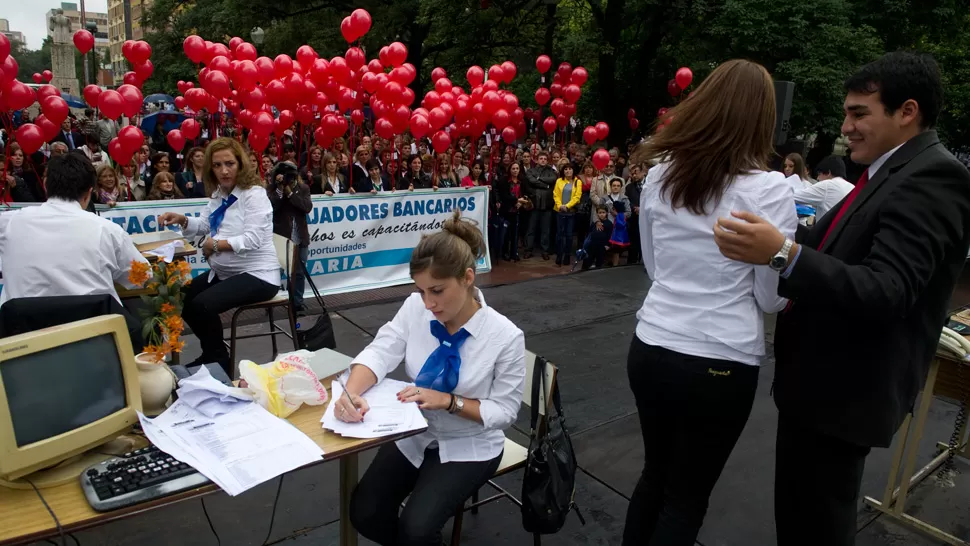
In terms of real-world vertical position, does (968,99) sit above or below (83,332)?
above

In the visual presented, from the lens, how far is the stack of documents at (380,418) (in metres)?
2.01

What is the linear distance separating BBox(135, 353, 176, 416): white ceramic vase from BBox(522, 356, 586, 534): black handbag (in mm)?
1246

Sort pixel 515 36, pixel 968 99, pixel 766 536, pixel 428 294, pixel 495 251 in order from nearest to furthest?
pixel 428 294
pixel 766 536
pixel 495 251
pixel 968 99
pixel 515 36

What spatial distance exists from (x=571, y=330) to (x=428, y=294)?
3973mm

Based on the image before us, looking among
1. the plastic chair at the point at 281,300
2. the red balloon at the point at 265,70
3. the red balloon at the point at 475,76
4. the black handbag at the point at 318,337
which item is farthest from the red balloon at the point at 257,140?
the red balloon at the point at 475,76

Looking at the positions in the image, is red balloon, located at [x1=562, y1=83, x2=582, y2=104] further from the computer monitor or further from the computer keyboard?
the computer keyboard

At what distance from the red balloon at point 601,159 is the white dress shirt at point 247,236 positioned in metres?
6.32

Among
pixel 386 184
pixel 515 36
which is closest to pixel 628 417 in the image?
pixel 386 184

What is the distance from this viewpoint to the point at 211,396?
6.91ft

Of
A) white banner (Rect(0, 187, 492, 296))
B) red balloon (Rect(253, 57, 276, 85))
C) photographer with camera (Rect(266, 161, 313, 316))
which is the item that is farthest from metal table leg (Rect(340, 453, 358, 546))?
red balloon (Rect(253, 57, 276, 85))

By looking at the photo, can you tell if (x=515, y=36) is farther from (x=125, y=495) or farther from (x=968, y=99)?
(x=125, y=495)

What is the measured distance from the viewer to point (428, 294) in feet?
7.32

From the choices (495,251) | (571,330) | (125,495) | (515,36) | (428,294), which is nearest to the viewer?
(125,495)

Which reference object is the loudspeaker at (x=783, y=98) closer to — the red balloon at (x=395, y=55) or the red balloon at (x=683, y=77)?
the red balloon at (x=683, y=77)
